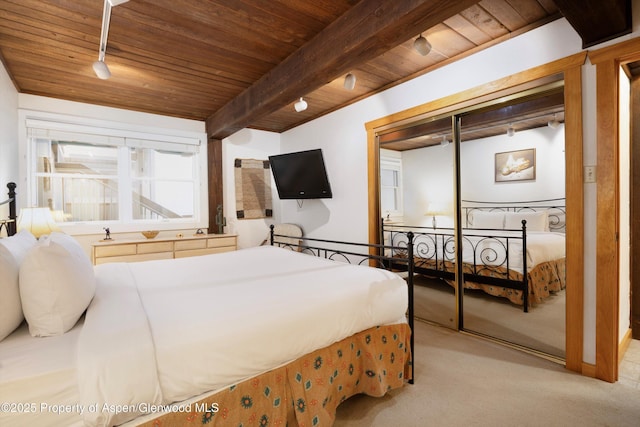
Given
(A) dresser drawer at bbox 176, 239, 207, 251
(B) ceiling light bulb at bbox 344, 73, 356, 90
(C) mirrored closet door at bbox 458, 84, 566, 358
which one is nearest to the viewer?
(C) mirrored closet door at bbox 458, 84, 566, 358

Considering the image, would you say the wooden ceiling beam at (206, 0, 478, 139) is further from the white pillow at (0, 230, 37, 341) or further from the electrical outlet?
the white pillow at (0, 230, 37, 341)

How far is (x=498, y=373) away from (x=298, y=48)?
2860 millimetres

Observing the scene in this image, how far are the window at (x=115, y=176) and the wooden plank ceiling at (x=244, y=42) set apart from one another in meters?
0.55

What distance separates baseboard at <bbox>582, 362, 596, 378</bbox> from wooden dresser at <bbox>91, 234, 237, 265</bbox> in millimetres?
3768

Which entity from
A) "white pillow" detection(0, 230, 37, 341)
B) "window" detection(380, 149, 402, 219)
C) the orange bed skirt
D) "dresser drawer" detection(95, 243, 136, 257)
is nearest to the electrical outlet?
the orange bed skirt

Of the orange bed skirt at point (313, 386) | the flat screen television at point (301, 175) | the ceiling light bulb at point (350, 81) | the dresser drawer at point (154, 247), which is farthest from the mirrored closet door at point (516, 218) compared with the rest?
the dresser drawer at point (154, 247)

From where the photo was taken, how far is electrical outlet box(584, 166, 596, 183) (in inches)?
75.9

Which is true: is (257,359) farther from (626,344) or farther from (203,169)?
(203,169)

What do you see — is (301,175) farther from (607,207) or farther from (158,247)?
(607,207)

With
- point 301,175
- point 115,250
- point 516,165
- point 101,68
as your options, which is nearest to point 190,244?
point 115,250

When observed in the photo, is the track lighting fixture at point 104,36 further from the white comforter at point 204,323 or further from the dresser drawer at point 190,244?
the dresser drawer at point 190,244

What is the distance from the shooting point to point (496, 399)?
5.77ft

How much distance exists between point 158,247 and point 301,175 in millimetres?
2037

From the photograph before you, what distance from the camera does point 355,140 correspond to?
3664 mm
